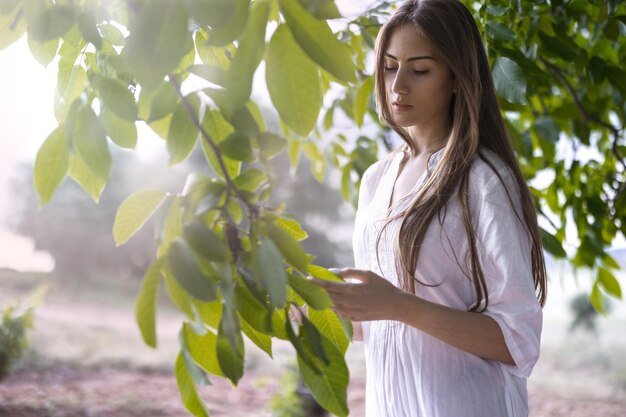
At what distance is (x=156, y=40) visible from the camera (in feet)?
1.30

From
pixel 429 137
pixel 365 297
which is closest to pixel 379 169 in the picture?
pixel 429 137

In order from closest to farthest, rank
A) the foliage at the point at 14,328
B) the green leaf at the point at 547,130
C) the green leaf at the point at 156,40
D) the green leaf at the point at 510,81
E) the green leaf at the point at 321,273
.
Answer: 1. the green leaf at the point at 156,40
2. the green leaf at the point at 321,273
3. the green leaf at the point at 510,81
4. the green leaf at the point at 547,130
5. the foliage at the point at 14,328

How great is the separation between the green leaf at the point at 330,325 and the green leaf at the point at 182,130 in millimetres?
218

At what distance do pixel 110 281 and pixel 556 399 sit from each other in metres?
1.95

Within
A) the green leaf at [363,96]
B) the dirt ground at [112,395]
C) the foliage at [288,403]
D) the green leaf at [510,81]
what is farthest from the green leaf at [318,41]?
the foliage at [288,403]

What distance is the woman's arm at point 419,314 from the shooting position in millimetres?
729

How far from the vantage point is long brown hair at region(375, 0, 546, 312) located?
0.93 m

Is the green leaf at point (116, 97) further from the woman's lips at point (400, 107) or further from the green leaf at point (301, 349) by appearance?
the woman's lips at point (400, 107)

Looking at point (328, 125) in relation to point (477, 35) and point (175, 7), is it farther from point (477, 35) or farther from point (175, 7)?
point (175, 7)

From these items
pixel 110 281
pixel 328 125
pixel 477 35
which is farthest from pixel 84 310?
pixel 477 35

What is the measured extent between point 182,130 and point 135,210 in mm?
63

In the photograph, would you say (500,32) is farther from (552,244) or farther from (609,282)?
(609,282)

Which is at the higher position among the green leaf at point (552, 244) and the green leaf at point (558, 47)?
the green leaf at point (558, 47)

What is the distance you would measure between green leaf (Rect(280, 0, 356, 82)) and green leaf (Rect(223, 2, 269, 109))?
0.05 ft
